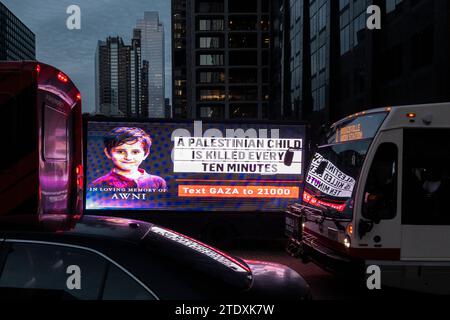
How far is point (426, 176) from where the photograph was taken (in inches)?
234

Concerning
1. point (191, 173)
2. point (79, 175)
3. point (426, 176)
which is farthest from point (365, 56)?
point (79, 175)

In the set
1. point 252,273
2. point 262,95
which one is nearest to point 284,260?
point 252,273

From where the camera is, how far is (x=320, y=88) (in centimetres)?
4441

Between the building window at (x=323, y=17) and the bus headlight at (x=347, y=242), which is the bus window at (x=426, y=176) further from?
the building window at (x=323, y=17)

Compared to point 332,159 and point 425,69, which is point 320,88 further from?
point 332,159

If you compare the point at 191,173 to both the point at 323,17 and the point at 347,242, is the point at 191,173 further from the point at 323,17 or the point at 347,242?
the point at 323,17

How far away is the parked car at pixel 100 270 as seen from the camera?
2838 mm

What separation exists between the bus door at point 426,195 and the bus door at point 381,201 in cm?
12

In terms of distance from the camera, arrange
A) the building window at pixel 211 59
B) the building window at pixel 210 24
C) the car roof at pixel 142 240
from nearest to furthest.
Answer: the car roof at pixel 142 240 < the building window at pixel 211 59 < the building window at pixel 210 24

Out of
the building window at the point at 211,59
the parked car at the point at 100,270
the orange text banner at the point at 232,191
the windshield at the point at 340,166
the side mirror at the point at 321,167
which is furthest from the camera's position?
the building window at the point at 211,59

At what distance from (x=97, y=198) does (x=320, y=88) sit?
3804 cm

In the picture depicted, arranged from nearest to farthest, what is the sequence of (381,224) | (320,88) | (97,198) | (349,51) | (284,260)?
1. (381,224)
2. (284,260)
3. (97,198)
4. (349,51)
5. (320,88)

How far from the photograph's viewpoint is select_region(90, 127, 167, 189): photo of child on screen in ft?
31.8

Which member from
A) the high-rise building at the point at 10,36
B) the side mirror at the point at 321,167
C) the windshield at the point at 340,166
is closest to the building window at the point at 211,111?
the windshield at the point at 340,166
